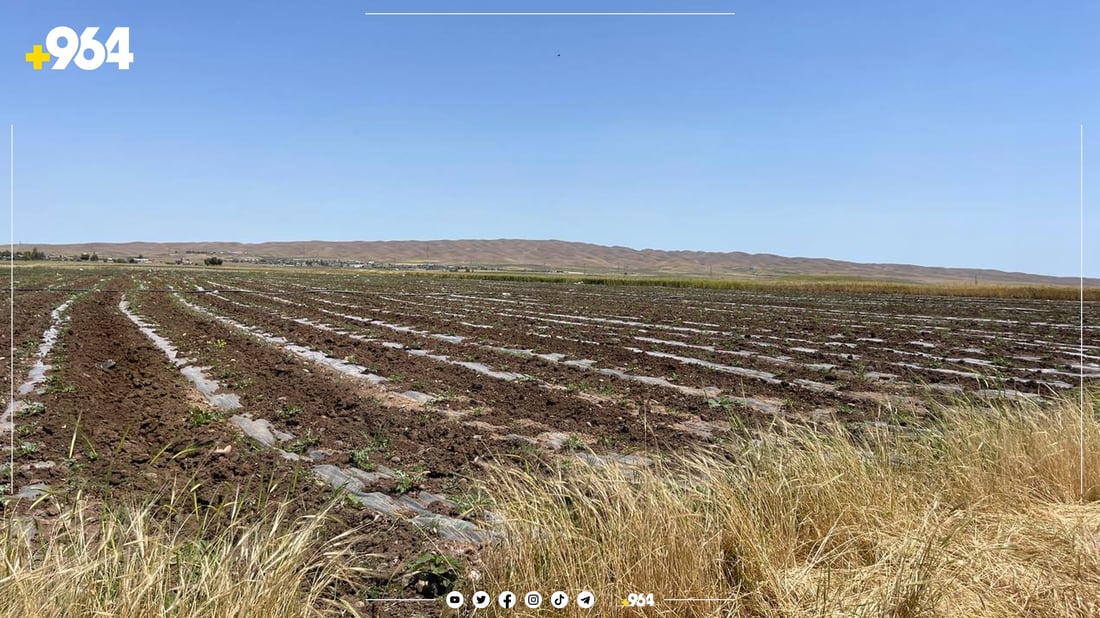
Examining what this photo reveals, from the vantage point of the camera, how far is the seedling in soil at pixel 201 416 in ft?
22.6

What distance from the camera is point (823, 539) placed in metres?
3.17

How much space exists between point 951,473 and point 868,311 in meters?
25.7

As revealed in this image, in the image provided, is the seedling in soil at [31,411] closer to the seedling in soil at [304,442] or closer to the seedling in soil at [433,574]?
the seedling in soil at [304,442]

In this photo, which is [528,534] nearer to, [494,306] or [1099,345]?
[1099,345]

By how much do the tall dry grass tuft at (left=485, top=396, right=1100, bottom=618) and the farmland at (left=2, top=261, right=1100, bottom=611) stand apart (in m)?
0.46

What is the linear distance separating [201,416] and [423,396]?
2.62 meters

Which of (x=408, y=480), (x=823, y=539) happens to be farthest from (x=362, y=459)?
(x=823, y=539)

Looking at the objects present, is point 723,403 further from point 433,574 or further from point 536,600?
point 536,600

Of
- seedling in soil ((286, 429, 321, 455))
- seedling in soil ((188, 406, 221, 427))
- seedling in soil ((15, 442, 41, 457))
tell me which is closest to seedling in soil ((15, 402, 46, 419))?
seedling in soil ((15, 442, 41, 457))

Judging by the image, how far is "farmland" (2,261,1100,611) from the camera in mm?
4879

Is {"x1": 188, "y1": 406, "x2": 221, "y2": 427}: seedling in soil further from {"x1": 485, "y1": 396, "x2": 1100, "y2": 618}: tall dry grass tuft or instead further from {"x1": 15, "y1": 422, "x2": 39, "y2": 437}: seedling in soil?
{"x1": 485, "y1": 396, "x2": 1100, "y2": 618}: tall dry grass tuft

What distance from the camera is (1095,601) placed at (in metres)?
2.72

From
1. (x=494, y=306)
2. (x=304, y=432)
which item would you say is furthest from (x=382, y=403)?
(x=494, y=306)

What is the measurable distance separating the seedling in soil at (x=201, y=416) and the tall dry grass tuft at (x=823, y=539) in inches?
185
